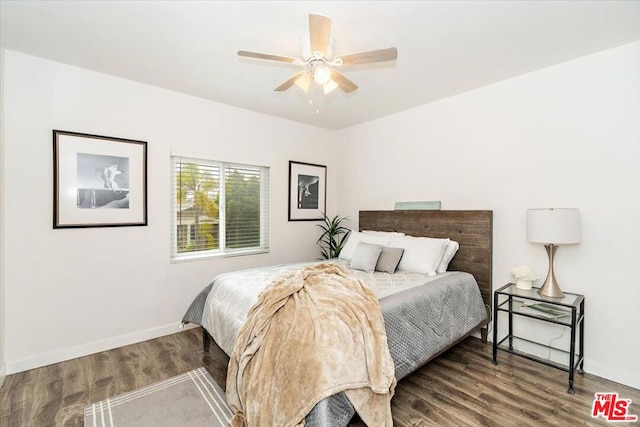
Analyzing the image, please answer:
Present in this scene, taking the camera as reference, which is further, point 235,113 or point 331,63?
point 235,113

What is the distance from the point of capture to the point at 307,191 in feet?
14.5

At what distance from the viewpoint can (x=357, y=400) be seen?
5.13 ft

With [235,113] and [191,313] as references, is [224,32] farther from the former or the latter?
[191,313]

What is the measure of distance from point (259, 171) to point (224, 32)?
2.01 m

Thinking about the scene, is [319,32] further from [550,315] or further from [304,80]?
[550,315]

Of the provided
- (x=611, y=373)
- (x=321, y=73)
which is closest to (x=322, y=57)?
(x=321, y=73)

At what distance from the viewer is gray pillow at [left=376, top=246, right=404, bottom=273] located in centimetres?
299

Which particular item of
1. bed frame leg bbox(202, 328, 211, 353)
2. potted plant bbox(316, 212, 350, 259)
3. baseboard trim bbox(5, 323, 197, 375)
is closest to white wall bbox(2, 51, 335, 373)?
baseboard trim bbox(5, 323, 197, 375)

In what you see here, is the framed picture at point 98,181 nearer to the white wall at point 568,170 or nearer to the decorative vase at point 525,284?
the white wall at point 568,170

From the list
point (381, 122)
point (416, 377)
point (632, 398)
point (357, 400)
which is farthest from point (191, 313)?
point (632, 398)

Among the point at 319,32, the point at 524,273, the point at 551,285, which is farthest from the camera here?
the point at 524,273

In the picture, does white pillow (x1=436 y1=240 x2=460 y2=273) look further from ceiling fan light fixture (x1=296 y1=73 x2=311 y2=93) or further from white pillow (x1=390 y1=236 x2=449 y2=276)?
ceiling fan light fixture (x1=296 y1=73 x2=311 y2=93)

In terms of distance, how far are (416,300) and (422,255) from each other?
2.87 ft

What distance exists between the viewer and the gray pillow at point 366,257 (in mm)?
3021
